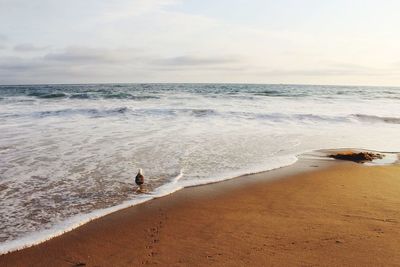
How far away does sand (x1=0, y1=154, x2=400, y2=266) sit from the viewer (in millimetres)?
3270

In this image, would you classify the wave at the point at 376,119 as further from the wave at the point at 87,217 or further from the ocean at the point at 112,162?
the wave at the point at 87,217

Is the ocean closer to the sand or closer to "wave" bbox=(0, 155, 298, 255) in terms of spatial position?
"wave" bbox=(0, 155, 298, 255)

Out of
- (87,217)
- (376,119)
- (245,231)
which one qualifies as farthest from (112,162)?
(376,119)

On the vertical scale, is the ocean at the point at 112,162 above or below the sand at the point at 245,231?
above

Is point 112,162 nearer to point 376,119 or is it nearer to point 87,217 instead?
point 87,217

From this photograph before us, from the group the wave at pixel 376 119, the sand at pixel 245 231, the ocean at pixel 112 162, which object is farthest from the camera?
the wave at pixel 376 119

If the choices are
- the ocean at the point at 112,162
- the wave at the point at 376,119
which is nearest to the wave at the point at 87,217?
the ocean at the point at 112,162

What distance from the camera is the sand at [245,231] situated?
3.27m

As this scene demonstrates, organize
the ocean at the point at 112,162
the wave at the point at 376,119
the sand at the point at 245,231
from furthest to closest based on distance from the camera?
the wave at the point at 376,119, the ocean at the point at 112,162, the sand at the point at 245,231

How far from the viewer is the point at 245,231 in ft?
12.6

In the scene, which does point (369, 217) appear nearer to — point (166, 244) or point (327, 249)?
point (327, 249)

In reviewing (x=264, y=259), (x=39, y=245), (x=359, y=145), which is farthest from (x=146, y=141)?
(x=264, y=259)

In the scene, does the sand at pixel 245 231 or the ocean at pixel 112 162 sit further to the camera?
the ocean at pixel 112 162

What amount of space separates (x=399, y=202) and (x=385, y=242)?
138 centimetres
